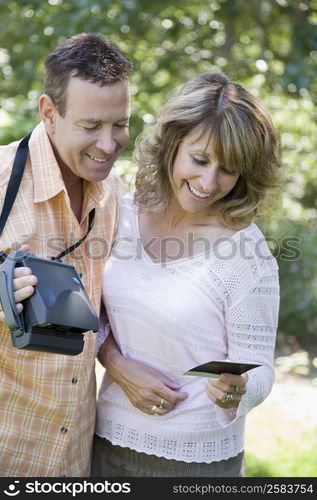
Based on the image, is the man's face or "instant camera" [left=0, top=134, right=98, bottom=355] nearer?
"instant camera" [left=0, top=134, right=98, bottom=355]

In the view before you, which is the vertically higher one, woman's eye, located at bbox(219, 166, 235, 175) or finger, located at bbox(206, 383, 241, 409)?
woman's eye, located at bbox(219, 166, 235, 175)

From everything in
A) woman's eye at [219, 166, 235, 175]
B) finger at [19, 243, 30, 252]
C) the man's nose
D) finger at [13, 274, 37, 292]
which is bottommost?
finger at [13, 274, 37, 292]

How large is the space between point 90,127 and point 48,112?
19 cm

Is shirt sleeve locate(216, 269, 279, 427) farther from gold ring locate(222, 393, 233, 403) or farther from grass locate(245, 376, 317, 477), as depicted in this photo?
grass locate(245, 376, 317, 477)

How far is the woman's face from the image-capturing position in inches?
109

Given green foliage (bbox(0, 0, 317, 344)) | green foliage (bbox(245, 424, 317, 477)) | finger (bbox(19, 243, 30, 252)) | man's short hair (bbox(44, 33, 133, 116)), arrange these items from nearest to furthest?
finger (bbox(19, 243, 30, 252)), man's short hair (bbox(44, 33, 133, 116)), green foliage (bbox(245, 424, 317, 477)), green foliage (bbox(0, 0, 317, 344))

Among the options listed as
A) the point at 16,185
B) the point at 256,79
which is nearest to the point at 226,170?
the point at 16,185

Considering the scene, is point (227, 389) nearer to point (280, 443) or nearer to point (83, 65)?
point (83, 65)

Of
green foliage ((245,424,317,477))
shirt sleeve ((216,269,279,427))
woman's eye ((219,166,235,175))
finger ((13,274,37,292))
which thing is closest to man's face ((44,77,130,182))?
woman's eye ((219,166,235,175))

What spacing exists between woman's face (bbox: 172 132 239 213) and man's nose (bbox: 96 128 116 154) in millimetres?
338

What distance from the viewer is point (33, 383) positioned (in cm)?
261

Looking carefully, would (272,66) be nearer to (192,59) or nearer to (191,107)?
(192,59)

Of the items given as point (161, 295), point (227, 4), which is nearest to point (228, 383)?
point (161, 295)

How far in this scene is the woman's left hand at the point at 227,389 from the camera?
252cm
